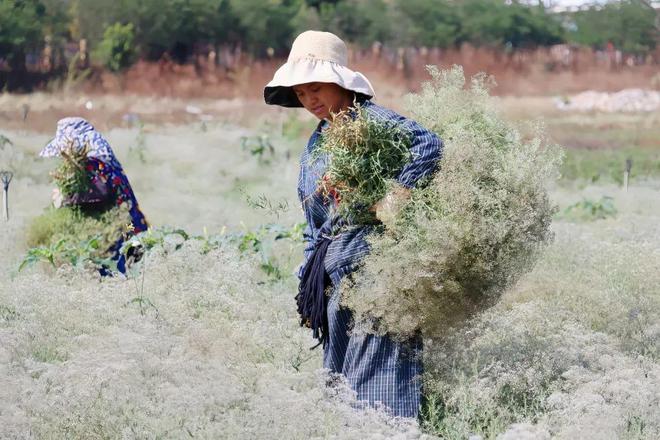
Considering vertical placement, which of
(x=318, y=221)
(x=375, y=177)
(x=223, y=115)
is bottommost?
(x=223, y=115)

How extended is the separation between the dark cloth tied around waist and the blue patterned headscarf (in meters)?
2.78

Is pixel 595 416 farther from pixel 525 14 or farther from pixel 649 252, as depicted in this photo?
pixel 525 14

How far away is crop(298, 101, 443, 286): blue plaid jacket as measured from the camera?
4.00 metres

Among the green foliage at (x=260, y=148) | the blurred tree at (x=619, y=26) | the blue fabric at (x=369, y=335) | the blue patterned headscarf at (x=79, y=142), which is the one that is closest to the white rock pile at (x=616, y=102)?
the blurred tree at (x=619, y=26)

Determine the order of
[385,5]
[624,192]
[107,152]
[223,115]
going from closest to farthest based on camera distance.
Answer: [107,152]
[624,192]
[223,115]
[385,5]

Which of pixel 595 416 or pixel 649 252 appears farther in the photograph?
Result: pixel 649 252

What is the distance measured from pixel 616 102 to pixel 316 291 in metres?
14.7

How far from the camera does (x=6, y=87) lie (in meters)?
12.9

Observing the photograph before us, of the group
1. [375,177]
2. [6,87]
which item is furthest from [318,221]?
[6,87]

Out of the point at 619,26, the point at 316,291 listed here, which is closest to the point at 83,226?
the point at 316,291

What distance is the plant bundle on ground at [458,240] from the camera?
394 centimetres

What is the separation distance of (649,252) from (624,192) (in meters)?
4.92

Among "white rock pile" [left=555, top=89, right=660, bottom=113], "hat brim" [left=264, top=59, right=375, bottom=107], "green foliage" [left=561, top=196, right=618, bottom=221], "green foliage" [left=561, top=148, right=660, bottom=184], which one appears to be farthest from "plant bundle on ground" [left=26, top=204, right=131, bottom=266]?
"white rock pile" [left=555, top=89, right=660, bottom=113]

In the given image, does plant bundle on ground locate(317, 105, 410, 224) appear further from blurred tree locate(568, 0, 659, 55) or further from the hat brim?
blurred tree locate(568, 0, 659, 55)
